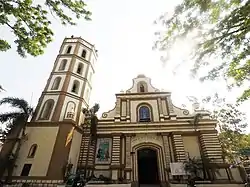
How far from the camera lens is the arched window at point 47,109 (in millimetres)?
15856

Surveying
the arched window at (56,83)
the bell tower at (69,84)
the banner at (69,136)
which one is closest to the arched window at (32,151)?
the bell tower at (69,84)

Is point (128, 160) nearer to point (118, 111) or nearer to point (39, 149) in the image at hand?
point (118, 111)

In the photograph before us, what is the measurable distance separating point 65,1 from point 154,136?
1346 centimetres

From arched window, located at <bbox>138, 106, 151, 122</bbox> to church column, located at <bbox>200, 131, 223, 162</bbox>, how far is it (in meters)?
5.12

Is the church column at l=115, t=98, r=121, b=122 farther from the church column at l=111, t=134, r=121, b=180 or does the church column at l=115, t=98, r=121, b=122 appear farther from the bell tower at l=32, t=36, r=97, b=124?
the bell tower at l=32, t=36, r=97, b=124

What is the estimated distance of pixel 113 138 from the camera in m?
15.9

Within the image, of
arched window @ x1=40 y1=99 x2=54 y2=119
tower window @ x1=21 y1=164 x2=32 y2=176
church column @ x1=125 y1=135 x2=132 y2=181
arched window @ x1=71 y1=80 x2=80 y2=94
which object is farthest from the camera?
arched window @ x1=71 y1=80 x2=80 y2=94

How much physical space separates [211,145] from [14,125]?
16.5 m

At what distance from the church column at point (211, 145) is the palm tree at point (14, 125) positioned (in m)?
15.1

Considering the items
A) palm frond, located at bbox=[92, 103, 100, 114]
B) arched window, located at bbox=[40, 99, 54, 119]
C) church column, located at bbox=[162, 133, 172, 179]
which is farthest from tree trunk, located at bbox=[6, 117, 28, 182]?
church column, located at bbox=[162, 133, 172, 179]

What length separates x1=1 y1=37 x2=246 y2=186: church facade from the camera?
1335cm

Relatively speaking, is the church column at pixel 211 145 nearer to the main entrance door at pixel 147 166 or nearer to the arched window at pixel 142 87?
the main entrance door at pixel 147 166

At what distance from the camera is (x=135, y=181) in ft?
45.3

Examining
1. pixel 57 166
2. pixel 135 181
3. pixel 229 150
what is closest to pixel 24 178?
pixel 57 166
